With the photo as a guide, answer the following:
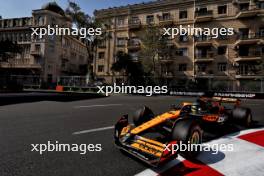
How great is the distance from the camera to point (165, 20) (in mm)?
32500

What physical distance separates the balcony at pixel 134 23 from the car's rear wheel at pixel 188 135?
108ft

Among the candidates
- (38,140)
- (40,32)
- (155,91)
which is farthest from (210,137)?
(40,32)

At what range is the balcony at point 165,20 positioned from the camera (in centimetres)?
3224

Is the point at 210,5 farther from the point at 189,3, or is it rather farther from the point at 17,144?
the point at 17,144

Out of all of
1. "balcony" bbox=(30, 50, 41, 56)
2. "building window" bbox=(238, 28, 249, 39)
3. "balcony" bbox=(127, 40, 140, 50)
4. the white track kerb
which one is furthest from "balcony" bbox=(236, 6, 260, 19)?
"balcony" bbox=(30, 50, 41, 56)

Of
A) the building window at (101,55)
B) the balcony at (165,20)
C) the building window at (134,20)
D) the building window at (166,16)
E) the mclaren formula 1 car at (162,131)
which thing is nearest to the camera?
the mclaren formula 1 car at (162,131)

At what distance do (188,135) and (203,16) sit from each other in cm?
3163

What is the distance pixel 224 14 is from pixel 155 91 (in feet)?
62.6

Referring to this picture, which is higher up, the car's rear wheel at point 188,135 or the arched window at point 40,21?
the arched window at point 40,21

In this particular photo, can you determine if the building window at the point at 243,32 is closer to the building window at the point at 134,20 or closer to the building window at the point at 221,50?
the building window at the point at 221,50

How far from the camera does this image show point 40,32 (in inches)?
1623

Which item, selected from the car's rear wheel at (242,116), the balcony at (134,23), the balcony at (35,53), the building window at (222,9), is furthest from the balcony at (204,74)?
the balcony at (35,53)

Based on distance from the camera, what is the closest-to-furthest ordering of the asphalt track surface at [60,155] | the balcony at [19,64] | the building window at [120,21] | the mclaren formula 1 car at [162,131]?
the asphalt track surface at [60,155] < the mclaren formula 1 car at [162,131] < the building window at [120,21] < the balcony at [19,64]

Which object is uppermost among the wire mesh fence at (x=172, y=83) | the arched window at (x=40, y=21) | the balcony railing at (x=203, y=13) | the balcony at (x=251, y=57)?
the arched window at (x=40, y=21)
